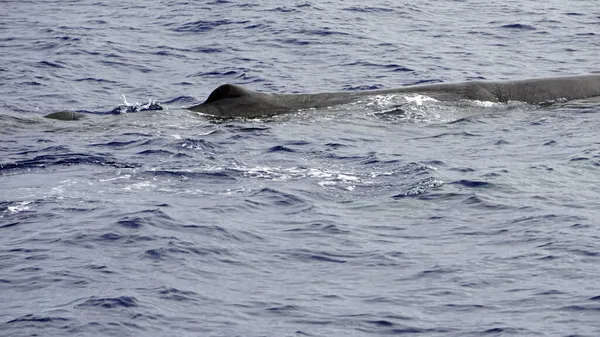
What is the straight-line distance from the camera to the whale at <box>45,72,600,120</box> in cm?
2341

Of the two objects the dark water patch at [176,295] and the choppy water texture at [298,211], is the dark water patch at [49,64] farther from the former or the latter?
the dark water patch at [176,295]

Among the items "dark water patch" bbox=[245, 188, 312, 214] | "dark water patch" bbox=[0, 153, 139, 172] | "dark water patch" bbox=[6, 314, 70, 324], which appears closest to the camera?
"dark water patch" bbox=[6, 314, 70, 324]

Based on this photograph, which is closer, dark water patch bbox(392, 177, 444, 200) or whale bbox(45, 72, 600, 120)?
dark water patch bbox(392, 177, 444, 200)

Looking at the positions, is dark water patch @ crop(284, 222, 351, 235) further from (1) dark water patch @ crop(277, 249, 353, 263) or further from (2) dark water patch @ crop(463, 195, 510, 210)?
(2) dark water patch @ crop(463, 195, 510, 210)

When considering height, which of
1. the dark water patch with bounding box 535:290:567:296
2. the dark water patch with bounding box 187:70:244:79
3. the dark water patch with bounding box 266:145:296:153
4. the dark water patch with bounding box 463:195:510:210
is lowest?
the dark water patch with bounding box 187:70:244:79

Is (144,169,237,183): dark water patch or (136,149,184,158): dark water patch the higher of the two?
(144,169,237,183): dark water patch

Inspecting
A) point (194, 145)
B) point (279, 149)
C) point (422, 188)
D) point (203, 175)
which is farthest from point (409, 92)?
point (203, 175)

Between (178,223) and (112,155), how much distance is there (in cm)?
430

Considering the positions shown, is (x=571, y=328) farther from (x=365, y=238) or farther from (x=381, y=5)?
A: (x=381, y=5)

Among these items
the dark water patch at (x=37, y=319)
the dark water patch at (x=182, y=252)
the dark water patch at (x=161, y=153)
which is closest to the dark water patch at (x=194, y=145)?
the dark water patch at (x=161, y=153)

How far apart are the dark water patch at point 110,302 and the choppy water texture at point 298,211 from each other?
23mm

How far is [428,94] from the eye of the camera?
24.4 m

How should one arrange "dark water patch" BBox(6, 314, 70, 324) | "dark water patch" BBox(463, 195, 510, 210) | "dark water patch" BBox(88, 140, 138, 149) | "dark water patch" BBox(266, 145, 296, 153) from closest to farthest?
1. "dark water patch" BBox(6, 314, 70, 324)
2. "dark water patch" BBox(463, 195, 510, 210)
3. "dark water patch" BBox(266, 145, 296, 153)
4. "dark water patch" BBox(88, 140, 138, 149)

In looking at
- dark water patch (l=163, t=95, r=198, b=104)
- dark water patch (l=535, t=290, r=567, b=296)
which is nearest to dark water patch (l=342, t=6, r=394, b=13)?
dark water patch (l=163, t=95, r=198, b=104)
